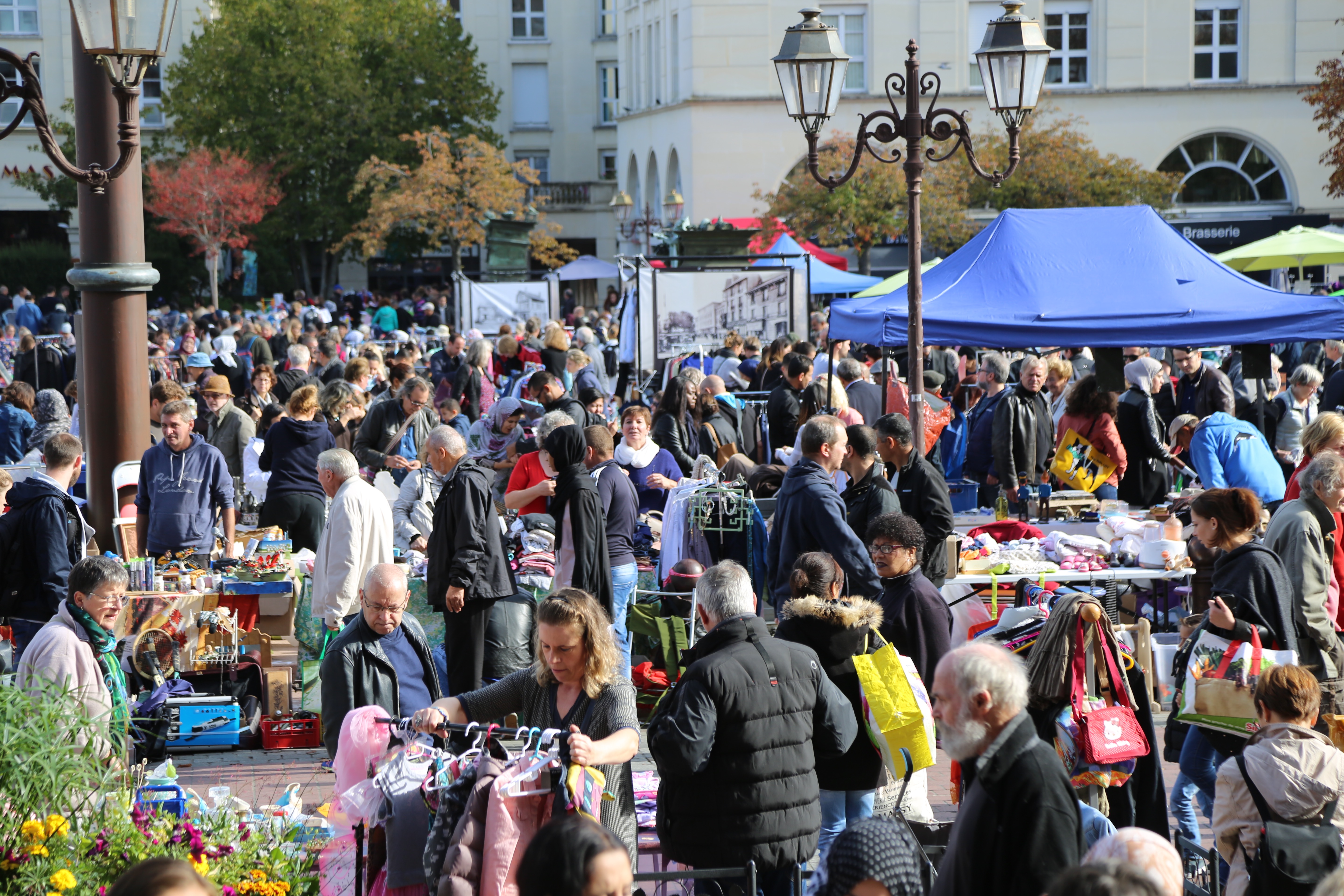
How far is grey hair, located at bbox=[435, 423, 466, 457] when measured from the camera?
7484 millimetres

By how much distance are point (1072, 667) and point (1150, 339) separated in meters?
6.29

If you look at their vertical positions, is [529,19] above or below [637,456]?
above

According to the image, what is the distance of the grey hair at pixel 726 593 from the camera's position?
16.1 feet

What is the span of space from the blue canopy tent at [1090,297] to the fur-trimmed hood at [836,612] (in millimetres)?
5277

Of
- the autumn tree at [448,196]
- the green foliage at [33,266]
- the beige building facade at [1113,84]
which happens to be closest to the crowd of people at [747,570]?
the autumn tree at [448,196]

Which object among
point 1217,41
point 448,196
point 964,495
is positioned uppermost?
point 1217,41

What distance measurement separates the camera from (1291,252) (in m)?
19.6

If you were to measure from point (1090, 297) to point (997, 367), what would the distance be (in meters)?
0.95

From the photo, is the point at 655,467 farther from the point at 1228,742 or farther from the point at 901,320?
the point at 1228,742

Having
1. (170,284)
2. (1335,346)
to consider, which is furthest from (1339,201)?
(170,284)

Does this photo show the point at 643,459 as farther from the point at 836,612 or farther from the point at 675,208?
the point at 675,208

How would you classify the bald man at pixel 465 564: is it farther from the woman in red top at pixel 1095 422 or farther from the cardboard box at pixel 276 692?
the woman in red top at pixel 1095 422

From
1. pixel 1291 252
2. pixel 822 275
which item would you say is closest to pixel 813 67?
pixel 1291 252

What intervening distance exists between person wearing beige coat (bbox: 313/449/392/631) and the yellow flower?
3452 millimetres
